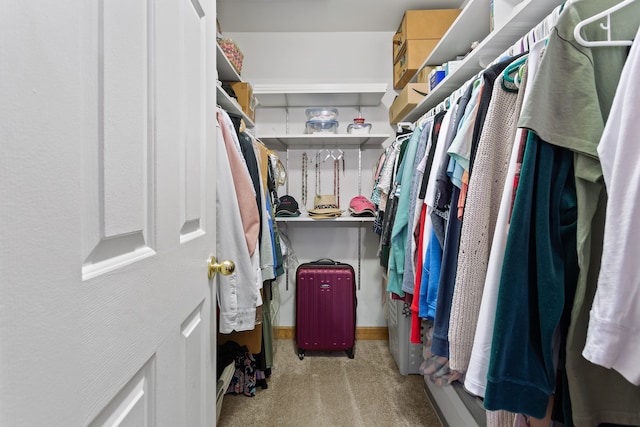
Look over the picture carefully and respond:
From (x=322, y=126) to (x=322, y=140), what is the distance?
107 mm

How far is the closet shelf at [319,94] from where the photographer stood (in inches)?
87.0

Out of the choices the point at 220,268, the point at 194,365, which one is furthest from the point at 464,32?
the point at 194,365

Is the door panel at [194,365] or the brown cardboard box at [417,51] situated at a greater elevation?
the brown cardboard box at [417,51]

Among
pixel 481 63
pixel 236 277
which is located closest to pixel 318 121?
pixel 481 63

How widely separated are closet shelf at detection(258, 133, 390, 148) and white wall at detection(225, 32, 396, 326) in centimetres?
7

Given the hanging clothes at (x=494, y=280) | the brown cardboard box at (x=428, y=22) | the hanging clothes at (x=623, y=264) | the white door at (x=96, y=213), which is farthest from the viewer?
the brown cardboard box at (x=428, y=22)

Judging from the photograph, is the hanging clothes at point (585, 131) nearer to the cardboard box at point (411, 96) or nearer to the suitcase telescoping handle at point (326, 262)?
the cardboard box at point (411, 96)

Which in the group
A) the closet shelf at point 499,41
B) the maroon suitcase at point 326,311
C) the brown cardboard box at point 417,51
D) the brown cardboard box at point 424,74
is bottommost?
the maroon suitcase at point 326,311

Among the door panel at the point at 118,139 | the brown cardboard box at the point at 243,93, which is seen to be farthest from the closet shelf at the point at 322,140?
the door panel at the point at 118,139

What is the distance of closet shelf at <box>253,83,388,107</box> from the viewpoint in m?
2.21

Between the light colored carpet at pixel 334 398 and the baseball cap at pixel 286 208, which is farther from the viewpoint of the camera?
the baseball cap at pixel 286 208

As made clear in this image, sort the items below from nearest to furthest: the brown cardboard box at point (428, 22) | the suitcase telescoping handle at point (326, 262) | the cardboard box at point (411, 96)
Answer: the cardboard box at point (411, 96) → the brown cardboard box at point (428, 22) → the suitcase telescoping handle at point (326, 262)

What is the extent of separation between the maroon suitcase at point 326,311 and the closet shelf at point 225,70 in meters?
1.41

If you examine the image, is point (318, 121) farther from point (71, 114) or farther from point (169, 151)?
point (71, 114)
